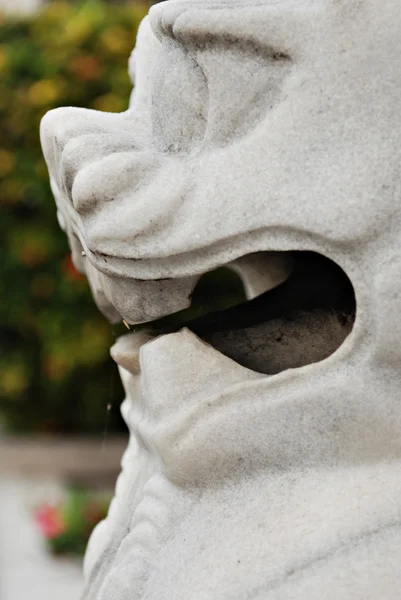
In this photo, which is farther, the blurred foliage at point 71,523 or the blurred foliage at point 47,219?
the blurred foliage at point 47,219

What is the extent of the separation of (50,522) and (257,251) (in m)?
3.30

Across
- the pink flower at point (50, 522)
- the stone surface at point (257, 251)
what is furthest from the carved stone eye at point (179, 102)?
the pink flower at point (50, 522)

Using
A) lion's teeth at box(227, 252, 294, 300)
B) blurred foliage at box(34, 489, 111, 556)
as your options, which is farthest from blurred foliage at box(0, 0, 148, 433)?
lion's teeth at box(227, 252, 294, 300)

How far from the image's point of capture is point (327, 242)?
1.60 m

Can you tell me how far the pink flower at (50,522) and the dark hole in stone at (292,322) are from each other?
291 centimetres

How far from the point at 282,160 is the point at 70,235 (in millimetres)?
570

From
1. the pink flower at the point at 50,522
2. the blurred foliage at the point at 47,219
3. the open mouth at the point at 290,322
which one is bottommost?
the pink flower at the point at 50,522

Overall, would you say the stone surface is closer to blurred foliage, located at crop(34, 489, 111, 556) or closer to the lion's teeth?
the lion's teeth

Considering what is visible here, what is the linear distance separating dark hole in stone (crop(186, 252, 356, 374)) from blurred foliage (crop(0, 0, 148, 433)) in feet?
10.4

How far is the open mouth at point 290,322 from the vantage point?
6.09ft

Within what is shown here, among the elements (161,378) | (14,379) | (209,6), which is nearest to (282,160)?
(209,6)

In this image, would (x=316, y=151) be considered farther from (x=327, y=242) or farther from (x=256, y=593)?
(x=256, y=593)

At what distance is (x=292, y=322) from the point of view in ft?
6.26

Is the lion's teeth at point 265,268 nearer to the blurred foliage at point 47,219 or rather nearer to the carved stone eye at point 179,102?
the carved stone eye at point 179,102
